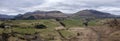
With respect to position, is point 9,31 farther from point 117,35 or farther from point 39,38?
point 117,35

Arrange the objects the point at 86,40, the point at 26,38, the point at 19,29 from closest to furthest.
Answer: the point at 26,38 < the point at 86,40 < the point at 19,29

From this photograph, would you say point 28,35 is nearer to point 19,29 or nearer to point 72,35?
point 19,29

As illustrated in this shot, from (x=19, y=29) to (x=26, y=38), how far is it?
89.3 feet

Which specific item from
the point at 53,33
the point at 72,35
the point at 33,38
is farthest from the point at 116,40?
the point at 33,38

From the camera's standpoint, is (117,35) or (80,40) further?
(117,35)

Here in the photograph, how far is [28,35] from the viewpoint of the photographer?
7146 inches

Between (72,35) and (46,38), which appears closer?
(46,38)

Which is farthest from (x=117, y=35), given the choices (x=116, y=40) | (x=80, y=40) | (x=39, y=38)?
(x=39, y=38)

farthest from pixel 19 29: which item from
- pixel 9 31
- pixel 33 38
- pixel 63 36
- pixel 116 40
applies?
pixel 116 40

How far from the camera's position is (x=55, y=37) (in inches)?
7101

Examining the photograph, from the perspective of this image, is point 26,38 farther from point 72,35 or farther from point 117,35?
point 117,35

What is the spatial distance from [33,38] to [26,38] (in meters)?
6.03

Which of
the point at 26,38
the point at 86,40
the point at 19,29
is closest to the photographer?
the point at 26,38

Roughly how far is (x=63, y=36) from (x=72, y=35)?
33.7ft
